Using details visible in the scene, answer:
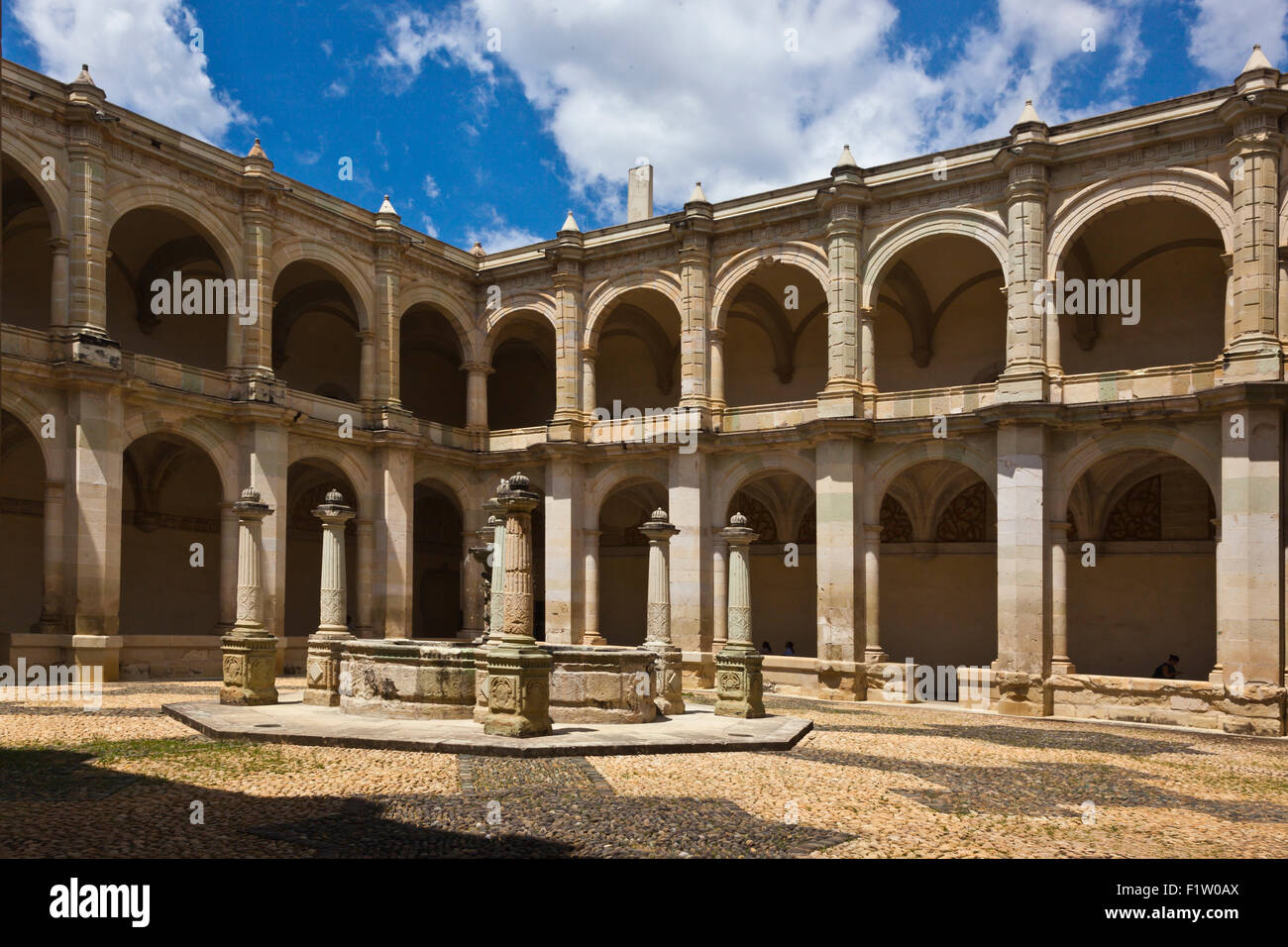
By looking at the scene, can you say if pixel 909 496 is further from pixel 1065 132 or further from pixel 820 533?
pixel 1065 132

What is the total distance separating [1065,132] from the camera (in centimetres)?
2089

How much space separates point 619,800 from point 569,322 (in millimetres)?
19079

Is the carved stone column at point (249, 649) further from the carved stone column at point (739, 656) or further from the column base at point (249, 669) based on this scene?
the carved stone column at point (739, 656)

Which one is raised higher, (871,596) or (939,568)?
(939,568)

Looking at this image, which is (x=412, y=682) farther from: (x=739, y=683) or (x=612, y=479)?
(x=612, y=479)

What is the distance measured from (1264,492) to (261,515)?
55.1 ft

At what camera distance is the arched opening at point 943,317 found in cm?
2558

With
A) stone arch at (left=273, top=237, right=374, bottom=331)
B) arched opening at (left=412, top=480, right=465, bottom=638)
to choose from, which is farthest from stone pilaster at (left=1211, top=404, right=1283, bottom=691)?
arched opening at (left=412, top=480, right=465, bottom=638)

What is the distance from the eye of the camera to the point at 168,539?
27.3 metres

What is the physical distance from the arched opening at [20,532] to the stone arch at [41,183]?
19.2ft

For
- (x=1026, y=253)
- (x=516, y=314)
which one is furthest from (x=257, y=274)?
(x=1026, y=253)

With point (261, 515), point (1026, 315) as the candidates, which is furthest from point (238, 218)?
point (1026, 315)

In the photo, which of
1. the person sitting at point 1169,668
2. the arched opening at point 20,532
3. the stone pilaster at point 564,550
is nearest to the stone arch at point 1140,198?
the person sitting at point 1169,668

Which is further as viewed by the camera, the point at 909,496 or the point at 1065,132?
the point at 909,496
